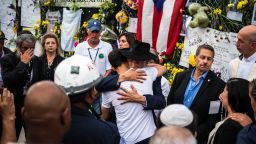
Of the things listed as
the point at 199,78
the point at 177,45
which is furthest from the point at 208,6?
the point at 199,78

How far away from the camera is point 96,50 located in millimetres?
7055

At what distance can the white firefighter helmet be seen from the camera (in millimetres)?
2746

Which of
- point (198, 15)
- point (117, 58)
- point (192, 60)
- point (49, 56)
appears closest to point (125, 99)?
point (117, 58)

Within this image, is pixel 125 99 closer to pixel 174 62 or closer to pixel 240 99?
pixel 240 99

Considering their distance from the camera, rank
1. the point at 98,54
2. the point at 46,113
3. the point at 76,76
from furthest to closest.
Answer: the point at 98,54 < the point at 76,76 < the point at 46,113

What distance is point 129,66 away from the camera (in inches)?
172

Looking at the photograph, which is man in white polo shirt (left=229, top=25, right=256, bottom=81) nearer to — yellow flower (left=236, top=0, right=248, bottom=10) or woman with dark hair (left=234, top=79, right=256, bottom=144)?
yellow flower (left=236, top=0, right=248, bottom=10)

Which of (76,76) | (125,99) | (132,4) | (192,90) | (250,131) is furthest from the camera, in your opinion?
(132,4)

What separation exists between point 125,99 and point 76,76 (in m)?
1.36

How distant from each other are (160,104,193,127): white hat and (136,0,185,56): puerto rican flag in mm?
4197

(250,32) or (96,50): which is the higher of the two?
(250,32)

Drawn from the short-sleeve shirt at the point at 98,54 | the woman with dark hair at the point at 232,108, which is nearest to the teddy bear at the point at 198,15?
the short-sleeve shirt at the point at 98,54

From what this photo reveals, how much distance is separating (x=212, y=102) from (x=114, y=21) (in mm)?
4388

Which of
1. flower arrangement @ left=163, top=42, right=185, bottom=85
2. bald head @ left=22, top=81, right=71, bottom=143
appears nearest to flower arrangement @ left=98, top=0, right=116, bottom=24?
flower arrangement @ left=163, top=42, right=185, bottom=85
